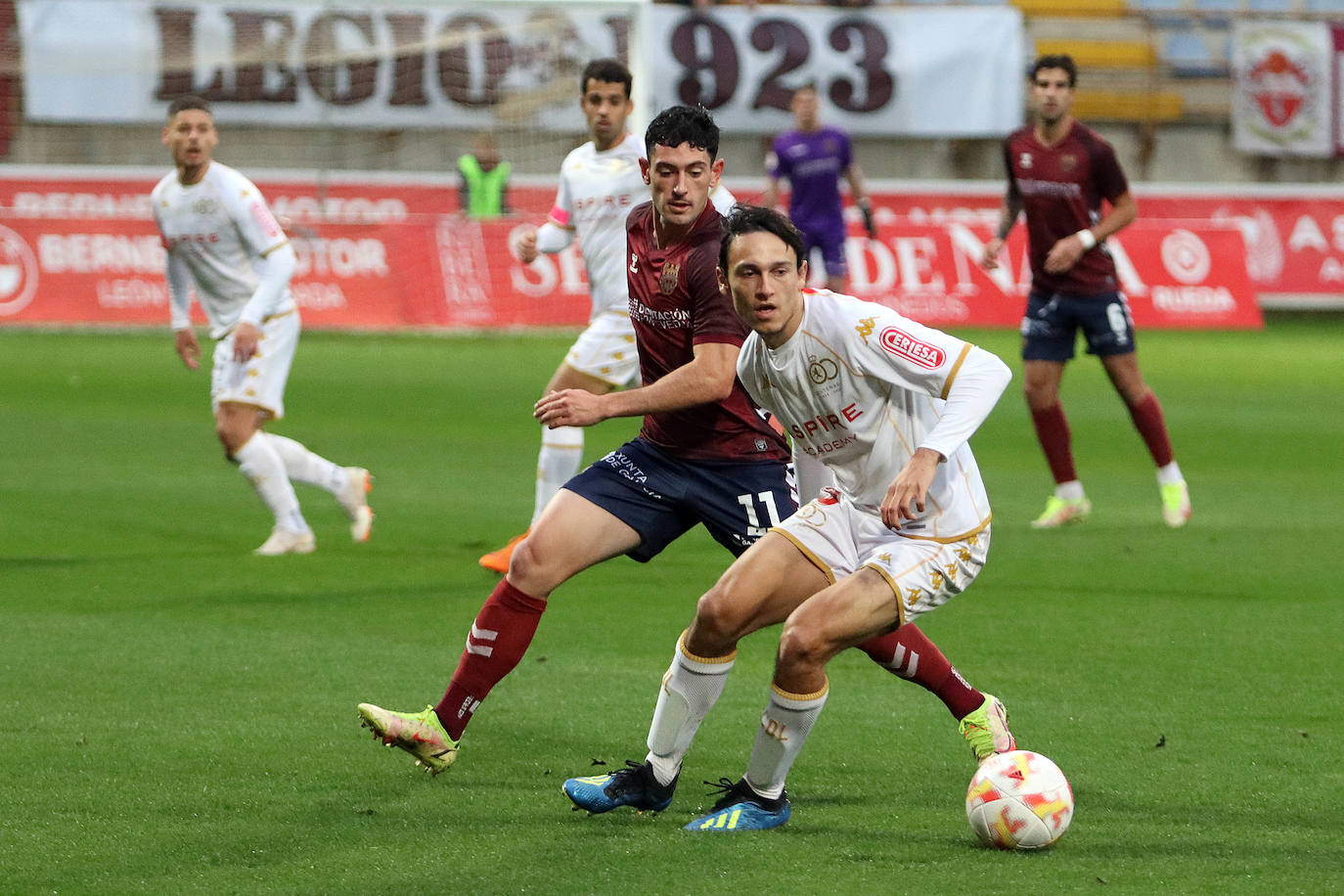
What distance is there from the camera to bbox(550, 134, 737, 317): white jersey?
8633mm

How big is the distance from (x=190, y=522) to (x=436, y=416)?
4.63 meters

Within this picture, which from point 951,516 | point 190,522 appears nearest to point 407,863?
point 951,516

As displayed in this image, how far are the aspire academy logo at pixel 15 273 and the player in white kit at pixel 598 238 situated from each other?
13.6 m

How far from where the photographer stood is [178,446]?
42.9 feet

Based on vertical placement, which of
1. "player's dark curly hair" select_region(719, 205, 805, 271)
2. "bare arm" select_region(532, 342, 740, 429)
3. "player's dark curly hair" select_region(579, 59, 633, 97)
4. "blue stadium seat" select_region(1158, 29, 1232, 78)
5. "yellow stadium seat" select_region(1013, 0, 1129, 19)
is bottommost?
"bare arm" select_region(532, 342, 740, 429)

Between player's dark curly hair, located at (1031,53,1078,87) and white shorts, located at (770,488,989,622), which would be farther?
player's dark curly hair, located at (1031,53,1078,87)

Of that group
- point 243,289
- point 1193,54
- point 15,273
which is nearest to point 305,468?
point 243,289

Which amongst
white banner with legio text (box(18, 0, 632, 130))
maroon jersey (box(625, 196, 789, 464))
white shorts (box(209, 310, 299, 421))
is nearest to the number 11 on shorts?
maroon jersey (box(625, 196, 789, 464))

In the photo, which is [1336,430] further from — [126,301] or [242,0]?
[242,0]

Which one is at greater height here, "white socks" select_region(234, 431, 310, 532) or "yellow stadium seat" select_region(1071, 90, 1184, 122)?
"yellow stadium seat" select_region(1071, 90, 1184, 122)

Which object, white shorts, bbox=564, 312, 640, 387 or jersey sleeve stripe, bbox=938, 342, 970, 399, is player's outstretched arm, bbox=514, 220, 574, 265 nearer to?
white shorts, bbox=564, 312, 640, 387

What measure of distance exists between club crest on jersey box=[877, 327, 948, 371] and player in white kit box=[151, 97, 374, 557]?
4.95 meters

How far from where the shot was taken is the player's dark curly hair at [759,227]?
4652mm

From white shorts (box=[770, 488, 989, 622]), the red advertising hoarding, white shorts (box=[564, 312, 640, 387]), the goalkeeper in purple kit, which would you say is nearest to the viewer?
white shorts (box=[770, 488, 989, 622])
